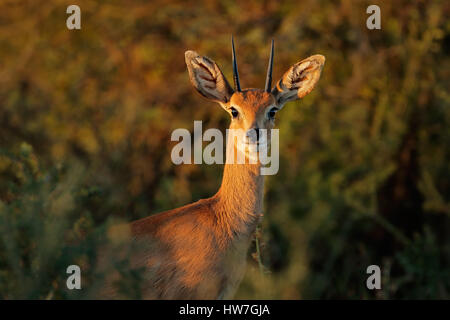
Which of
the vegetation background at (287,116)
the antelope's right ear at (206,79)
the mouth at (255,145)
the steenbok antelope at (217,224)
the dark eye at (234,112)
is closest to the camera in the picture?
the steenbok antelope at (217,224)

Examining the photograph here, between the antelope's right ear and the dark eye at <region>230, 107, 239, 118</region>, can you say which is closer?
the dark eye at <region>230, 107, 239, 118</region>

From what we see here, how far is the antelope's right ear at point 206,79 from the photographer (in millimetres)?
5004

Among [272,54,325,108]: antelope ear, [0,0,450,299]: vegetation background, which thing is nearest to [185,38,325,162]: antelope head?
[272,54,325,108]: antelope ear

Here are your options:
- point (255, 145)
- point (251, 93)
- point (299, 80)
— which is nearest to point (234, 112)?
point (251, 93)

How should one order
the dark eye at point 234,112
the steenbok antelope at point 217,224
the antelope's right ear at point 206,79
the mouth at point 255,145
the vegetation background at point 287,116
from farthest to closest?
the vegetation background at point 287,116, the antelope's right ear at point 206,79, the dark eye at point 234,112, the mouth at point 255,145, the steenbok antelope at point 217,224

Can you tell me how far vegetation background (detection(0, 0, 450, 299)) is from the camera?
7277mm

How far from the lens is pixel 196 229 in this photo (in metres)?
4.56

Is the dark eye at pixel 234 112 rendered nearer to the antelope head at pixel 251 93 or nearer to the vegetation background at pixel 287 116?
the antelope head at pixel 251 93

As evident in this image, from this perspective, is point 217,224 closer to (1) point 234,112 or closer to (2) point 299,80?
(1) point 234,112

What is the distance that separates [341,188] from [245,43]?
2.48m

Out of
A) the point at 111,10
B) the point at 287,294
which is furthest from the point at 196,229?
the point at 111,10

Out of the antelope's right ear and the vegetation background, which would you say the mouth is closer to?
Result: the antelope's right ear

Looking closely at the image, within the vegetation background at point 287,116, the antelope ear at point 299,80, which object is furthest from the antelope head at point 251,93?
the vegetation background at point 287,116

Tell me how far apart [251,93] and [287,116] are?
337cm
